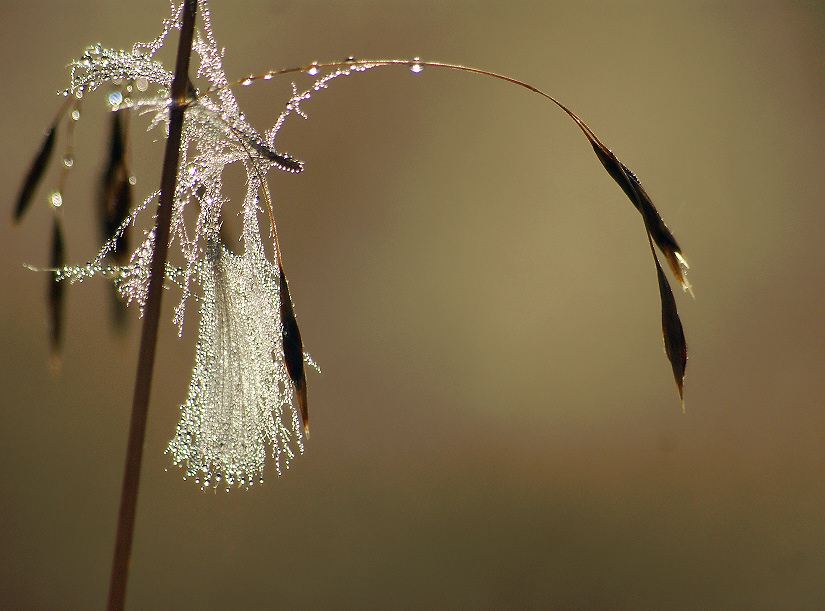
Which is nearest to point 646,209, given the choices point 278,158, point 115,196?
point 278,158

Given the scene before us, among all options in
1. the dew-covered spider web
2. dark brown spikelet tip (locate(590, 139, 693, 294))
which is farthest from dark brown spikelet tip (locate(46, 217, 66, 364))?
dark brown spikelet tip (locate(590, 139, 693, 294))

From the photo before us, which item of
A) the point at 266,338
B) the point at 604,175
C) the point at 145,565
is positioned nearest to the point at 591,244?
the point at 604,175

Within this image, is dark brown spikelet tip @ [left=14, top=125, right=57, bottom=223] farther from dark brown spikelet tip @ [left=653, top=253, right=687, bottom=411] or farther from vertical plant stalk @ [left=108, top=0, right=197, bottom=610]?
dark brown spikelet tip @ [left=653, top=253, right=687, bottom=411]

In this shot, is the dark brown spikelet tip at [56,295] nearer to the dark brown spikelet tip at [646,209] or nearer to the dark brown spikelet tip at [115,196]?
the dark brown spikelet tip at [115,196]

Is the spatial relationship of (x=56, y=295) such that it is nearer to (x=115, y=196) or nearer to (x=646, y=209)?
(x=115, y=196)

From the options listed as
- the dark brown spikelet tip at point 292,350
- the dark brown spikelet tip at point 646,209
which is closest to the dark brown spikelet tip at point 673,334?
the dark brown spikelet tip at point 646,209

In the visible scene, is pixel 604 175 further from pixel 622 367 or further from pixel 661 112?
pixel 622 367
